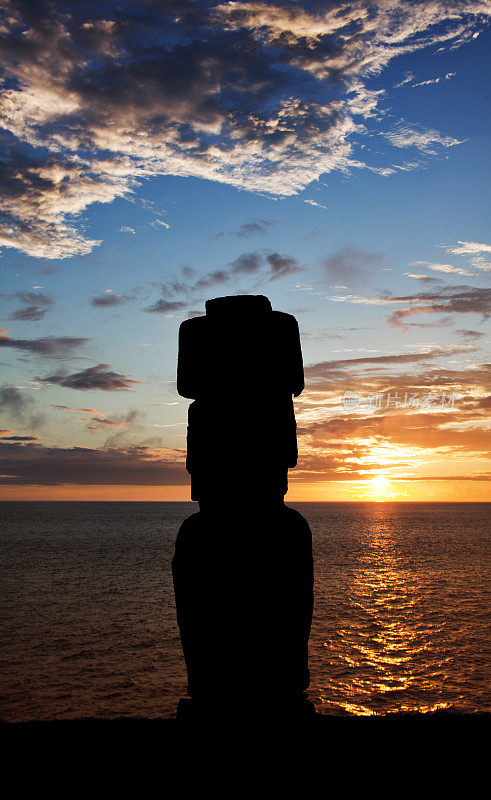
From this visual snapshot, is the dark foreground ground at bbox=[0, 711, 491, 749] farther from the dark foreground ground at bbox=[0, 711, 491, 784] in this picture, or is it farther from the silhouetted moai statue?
the silhouetted moai statue

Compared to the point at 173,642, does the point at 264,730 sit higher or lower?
higher

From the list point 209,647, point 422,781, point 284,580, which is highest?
point 284,580

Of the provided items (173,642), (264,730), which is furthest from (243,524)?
(173,642)

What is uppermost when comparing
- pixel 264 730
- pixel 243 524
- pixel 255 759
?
pixel 243 524

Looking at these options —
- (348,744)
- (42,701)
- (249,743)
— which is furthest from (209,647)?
(42,701)

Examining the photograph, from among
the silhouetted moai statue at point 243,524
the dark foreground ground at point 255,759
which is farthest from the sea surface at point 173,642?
the dark foreground ground at point 255,759

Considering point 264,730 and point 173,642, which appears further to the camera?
point 173,642

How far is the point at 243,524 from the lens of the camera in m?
4.82

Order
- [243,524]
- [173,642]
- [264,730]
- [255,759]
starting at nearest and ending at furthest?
[255,759] < [264,730] < [243,524] < [173,642]

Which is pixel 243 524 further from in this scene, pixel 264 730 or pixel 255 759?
pixel 255 759

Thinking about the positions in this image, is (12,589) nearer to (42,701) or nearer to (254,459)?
(42,701)

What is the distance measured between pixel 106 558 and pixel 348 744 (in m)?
42.0

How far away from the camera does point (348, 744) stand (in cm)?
479

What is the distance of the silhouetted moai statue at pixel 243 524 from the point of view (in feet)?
15.1
